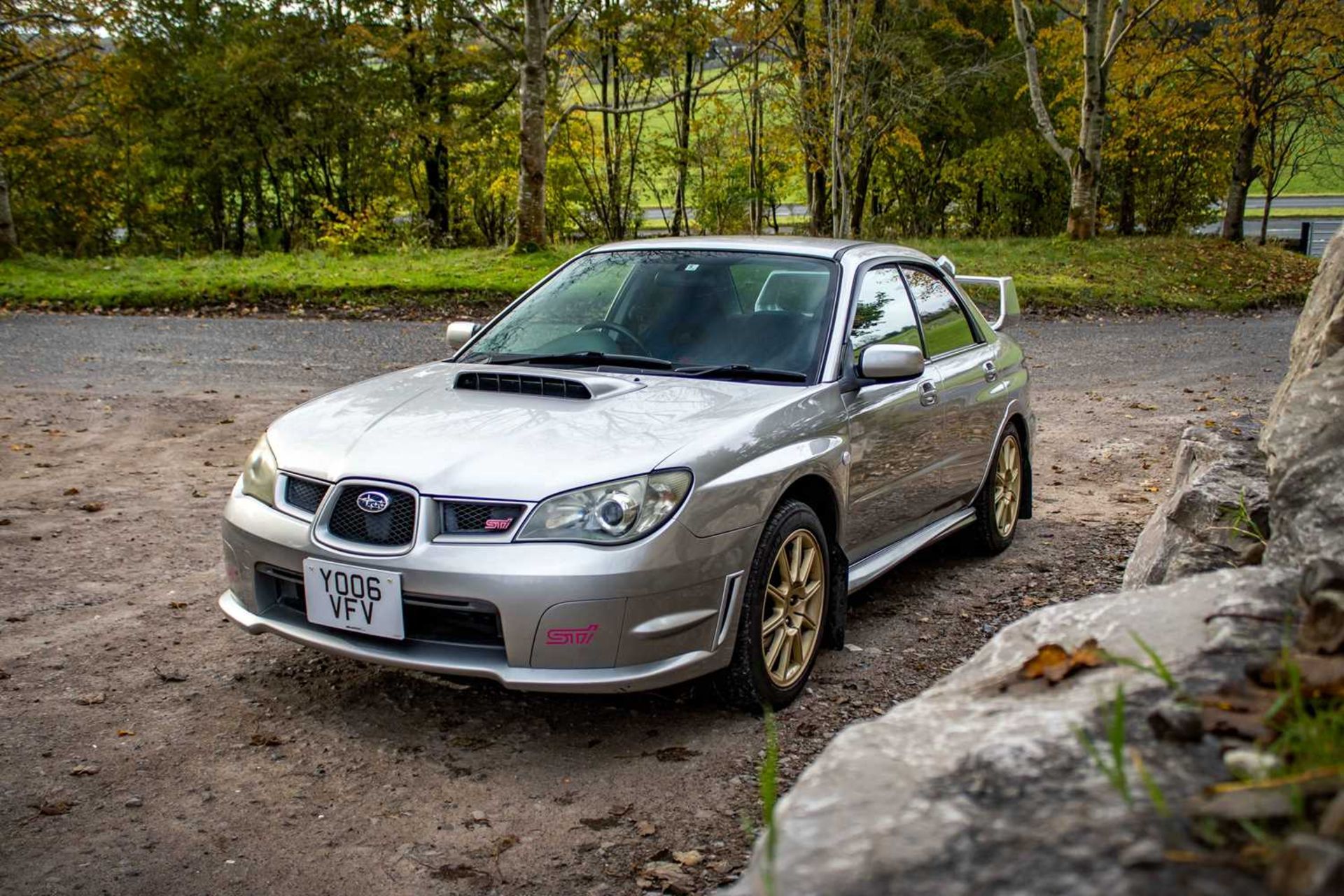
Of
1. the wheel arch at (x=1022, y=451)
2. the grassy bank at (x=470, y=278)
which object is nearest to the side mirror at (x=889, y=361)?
the wheel arch at (x=1022, y=451)

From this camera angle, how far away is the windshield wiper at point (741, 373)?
186 inches

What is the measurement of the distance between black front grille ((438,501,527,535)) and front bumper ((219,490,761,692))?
68 millimetres

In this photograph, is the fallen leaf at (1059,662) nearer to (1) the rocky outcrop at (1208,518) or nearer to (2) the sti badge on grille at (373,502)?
(1) the rocky outcrop at (1208,518)

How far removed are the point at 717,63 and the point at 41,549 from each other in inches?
1087

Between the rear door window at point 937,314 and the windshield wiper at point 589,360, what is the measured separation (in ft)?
4.98

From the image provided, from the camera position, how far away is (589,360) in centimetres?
508

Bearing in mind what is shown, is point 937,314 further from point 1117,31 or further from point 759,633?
point 1117,31

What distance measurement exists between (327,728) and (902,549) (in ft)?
8.51

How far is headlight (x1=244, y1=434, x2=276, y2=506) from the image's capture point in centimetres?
425

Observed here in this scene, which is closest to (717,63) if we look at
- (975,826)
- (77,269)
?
(77,269)

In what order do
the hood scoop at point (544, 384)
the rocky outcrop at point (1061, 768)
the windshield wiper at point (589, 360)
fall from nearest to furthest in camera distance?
the rocky outcrop at point (1061, 768), the hood scoop at point (544, 384), the windshield wiper at point (589, 360)

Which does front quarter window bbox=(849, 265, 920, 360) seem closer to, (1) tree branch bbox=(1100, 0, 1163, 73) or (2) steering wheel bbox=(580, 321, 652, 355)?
(2) steering wheel bbox=(580, 321, 652, 355)

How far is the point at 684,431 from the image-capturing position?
4031 millimetres

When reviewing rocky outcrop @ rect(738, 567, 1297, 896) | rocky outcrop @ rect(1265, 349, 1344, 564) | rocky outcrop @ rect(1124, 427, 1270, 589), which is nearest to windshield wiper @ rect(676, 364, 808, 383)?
rocky outcrop @ rect(1124, 427, 1270, 589)
